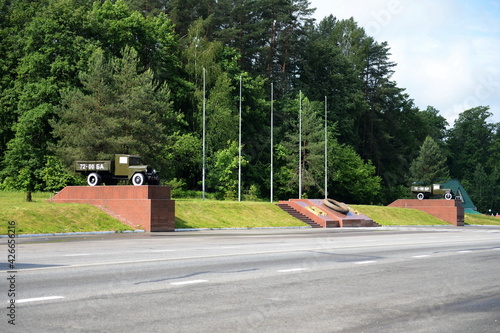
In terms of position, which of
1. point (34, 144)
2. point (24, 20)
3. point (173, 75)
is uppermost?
point (24, 20)

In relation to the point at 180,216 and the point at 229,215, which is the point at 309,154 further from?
the point at 180,216

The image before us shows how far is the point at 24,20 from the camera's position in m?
62.9

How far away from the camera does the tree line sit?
5175cm

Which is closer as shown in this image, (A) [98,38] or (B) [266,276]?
(B) [266,276]

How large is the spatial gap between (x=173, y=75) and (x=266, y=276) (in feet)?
186

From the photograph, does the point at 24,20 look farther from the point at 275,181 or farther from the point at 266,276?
the point at 266,276

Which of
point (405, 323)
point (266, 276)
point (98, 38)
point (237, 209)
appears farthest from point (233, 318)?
point (98, 38)

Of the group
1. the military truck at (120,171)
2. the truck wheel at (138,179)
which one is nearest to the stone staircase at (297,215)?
the military truck at (120,171)

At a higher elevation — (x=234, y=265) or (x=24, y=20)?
(x=24, y=20)

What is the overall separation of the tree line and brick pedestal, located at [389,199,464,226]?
11.8 metres

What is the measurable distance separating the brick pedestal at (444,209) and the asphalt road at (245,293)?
162 feet

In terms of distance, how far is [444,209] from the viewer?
64.9 m

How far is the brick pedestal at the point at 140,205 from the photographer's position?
31328 mm

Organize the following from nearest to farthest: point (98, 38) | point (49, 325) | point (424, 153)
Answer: point (49, 325), point (98, 38), point (424, 153)
